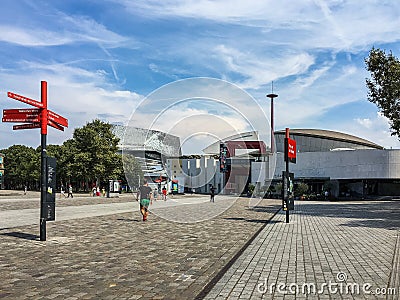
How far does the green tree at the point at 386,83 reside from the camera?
25641 millimetres

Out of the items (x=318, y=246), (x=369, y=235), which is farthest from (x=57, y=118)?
(x=369, y=235)

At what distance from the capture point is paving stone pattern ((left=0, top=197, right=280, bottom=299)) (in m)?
6.77

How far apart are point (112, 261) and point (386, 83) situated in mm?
22680

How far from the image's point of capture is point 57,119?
41.5 ft

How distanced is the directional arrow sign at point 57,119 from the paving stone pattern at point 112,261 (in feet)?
11.2

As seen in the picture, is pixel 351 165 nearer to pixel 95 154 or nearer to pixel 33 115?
pixel 95 154

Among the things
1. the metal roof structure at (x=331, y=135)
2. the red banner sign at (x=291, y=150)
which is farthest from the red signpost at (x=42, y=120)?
the metal roof structure at (x=331, y=135)

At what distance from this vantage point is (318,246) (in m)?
11.6

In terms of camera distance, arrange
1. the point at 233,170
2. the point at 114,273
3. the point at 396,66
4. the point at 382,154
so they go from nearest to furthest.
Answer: the point at 114,273 → the point at 396,66 → the point at 382,154 → the point at 233,170

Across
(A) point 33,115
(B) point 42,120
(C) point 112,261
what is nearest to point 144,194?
(B) point 42,120

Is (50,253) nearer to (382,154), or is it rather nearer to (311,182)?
(382,154)

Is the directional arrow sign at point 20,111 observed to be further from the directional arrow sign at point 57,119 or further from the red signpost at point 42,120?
the directional arrow sign at point 57,119

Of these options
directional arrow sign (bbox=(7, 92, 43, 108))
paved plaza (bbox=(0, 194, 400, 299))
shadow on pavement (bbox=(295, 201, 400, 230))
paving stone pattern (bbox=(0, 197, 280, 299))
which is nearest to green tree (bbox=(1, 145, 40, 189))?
shadow on pavement (bbox=(295, 201, 400, 230))

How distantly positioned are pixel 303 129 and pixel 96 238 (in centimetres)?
8966
